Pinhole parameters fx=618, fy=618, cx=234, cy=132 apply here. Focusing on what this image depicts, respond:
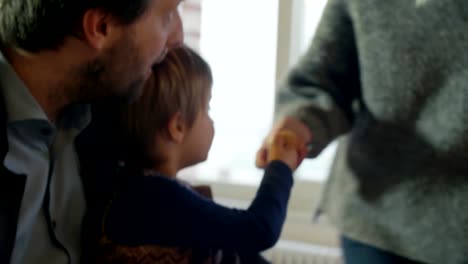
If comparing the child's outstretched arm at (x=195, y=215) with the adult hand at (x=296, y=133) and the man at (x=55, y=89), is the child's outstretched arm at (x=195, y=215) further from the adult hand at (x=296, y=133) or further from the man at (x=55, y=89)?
the man at (x=55, y=89)

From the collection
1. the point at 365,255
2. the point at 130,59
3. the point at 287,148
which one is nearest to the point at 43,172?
the point at 130,59

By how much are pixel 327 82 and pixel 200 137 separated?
0.30m

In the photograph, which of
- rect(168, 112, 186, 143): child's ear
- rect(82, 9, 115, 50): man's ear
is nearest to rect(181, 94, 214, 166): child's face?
rect(168, 112, 186, 143): child's ear

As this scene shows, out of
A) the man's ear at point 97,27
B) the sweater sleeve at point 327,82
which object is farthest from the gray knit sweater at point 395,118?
the man's ear at point 97,27

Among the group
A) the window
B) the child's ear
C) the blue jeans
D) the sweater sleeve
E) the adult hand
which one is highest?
the sweater sleeve

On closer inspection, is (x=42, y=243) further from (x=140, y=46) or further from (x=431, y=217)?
Answer: (x=431, y=217)

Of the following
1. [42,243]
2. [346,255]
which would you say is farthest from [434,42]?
[42,243]

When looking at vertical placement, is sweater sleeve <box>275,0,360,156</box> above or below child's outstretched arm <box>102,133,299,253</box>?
above

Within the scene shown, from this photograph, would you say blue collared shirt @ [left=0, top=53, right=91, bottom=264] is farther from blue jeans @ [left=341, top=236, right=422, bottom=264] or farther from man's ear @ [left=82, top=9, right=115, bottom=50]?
blue jeans @ [left=341, top=236, right=422, bottom=264]

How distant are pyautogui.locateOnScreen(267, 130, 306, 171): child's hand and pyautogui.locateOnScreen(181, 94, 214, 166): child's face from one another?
19 centimetres

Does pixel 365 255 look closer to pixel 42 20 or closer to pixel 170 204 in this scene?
pixel 170 204

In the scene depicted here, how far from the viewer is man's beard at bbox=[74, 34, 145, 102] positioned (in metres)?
1.11

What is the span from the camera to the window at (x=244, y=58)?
199cm

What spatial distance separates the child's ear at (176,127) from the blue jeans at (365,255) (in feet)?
1.20
